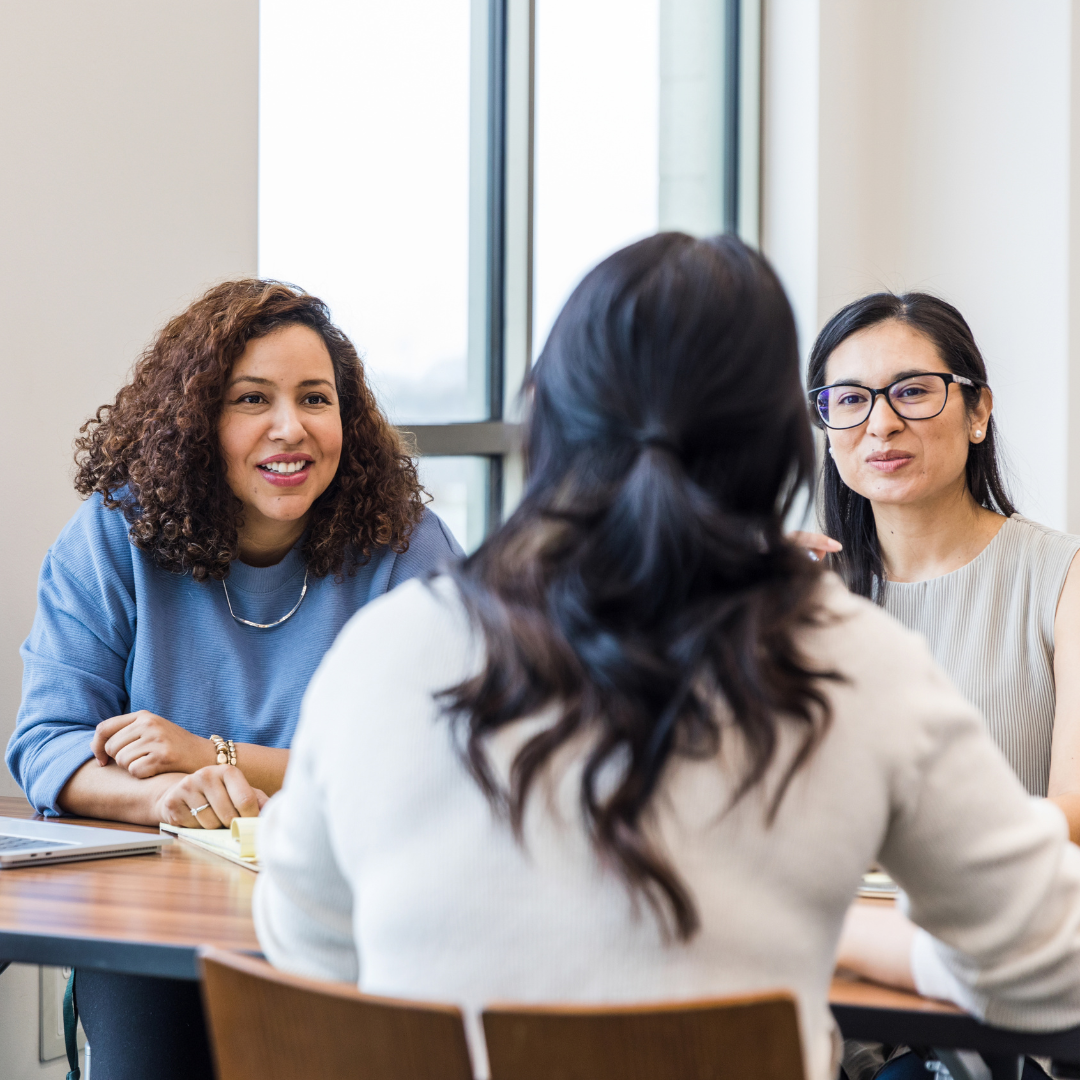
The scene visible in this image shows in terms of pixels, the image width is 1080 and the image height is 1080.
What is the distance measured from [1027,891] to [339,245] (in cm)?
251

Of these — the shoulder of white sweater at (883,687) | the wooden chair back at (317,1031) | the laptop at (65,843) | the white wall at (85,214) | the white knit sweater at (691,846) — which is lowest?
the laptop at (65,843)

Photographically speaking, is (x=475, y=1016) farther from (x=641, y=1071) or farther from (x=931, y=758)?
(x=931, y=758)

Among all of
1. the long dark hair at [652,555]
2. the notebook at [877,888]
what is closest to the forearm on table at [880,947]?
the notebook at [877,888]

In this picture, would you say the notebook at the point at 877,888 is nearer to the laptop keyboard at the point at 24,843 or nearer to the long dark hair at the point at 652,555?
the long dark hair at the point at 652,555

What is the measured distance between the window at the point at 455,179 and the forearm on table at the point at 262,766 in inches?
53.3

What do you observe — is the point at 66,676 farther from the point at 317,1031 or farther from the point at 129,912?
the point at 317,1031

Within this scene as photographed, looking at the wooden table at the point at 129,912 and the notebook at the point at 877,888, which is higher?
the notebook at the point at 877,888

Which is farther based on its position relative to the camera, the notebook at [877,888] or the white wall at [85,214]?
the white wall at [85,214]

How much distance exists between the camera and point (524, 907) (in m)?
0.73

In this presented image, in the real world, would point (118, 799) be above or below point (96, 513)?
below

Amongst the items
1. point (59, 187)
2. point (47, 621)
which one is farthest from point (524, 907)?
point (59, 187)

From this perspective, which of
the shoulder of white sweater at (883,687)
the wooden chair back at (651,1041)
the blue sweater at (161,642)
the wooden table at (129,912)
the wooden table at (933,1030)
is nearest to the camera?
the wooden chair back at (651,1041)

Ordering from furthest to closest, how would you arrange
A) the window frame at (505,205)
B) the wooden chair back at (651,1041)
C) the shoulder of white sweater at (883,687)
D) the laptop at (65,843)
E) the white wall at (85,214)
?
1. the window frame at (505,205)
2. the white wall at (85,214)
3. the laptop at (65,843)
4. the shoulder of white sweater at (883,687)
5. the wooden chair back at (651,1041)

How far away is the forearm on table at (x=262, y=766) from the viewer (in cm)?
157
